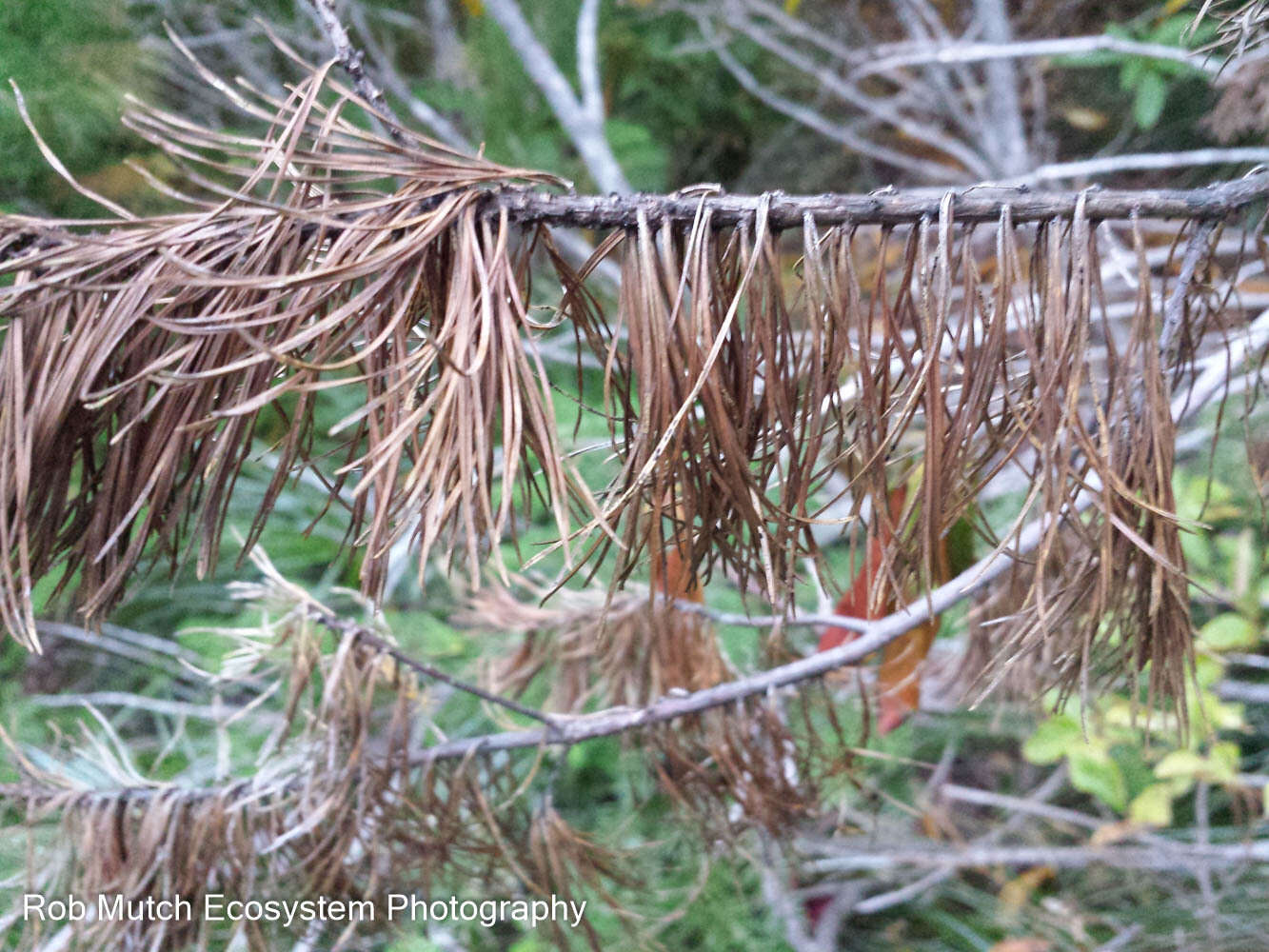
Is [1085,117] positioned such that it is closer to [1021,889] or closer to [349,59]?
[1021,889]

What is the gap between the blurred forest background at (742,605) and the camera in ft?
2.50

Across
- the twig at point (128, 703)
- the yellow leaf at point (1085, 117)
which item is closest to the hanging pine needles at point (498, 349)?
the twig at point (128, 703)

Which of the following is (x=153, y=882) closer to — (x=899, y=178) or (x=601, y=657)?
(x=601, y=657)

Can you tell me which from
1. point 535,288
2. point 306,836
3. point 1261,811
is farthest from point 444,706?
point 1261,811

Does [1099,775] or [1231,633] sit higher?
[1231,633]

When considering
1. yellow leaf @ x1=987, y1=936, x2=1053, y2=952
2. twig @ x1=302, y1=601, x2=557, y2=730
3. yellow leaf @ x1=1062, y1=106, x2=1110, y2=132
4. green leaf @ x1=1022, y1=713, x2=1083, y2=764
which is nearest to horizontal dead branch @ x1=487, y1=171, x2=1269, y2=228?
twig @ x1=302, y1=601, x2=557, y2=730

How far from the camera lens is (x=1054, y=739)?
1003 millimetres

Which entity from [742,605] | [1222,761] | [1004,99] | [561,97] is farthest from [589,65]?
[1222,761]

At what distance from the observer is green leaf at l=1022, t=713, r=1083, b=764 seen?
1.00m

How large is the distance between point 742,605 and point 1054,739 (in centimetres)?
50

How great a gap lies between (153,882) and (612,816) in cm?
63

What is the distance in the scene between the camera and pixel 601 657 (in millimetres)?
776

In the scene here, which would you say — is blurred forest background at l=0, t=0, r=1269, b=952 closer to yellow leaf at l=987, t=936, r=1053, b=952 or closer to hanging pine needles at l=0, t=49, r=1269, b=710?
yellow leaf at l=987, t=936, r=1053, b=952

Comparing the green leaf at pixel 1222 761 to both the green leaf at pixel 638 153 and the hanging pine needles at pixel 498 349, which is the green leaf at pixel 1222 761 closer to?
the hanging pine needles at pixel 498 349
